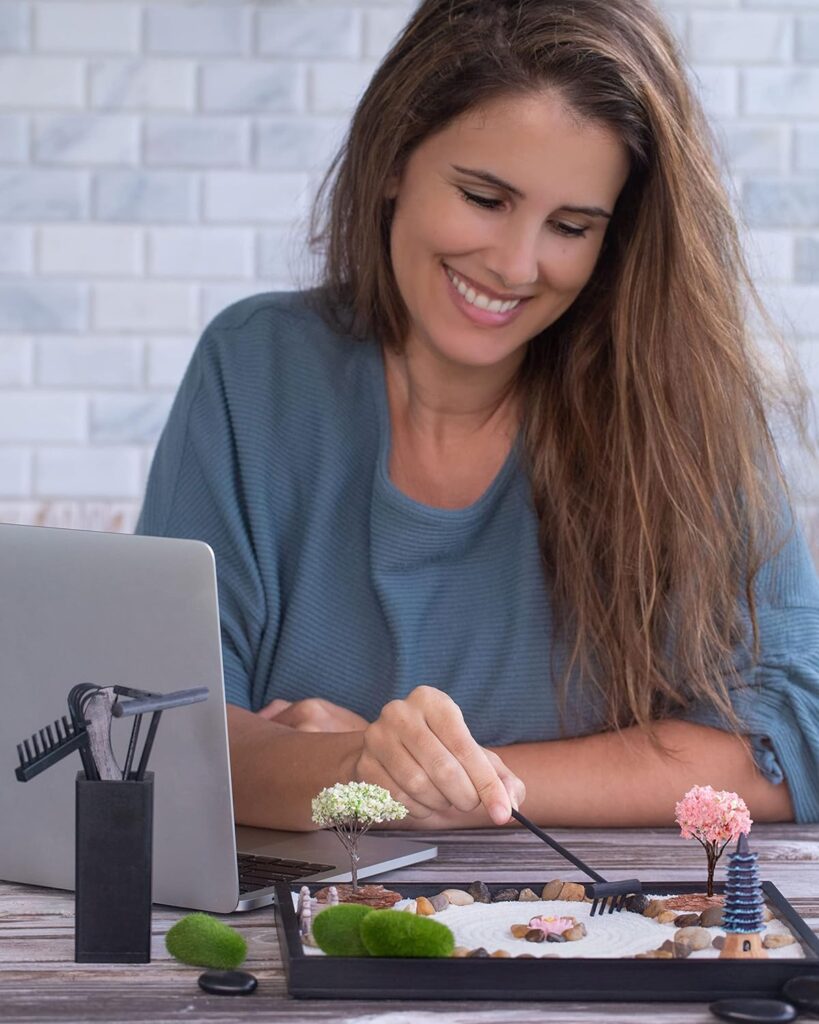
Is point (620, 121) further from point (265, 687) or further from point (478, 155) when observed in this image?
point (265, 687)

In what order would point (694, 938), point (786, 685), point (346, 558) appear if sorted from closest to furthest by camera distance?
point (694, 938) → point (786, 685) → point (346, 558)

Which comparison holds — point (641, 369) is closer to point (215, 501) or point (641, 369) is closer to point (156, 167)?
point (215, 501)

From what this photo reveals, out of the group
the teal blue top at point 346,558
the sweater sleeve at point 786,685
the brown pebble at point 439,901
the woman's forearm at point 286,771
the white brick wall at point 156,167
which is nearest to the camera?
the brown pebble at point 439,901

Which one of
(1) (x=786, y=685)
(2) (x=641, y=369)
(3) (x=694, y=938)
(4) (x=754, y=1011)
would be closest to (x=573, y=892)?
(3) (x=694, y=938)

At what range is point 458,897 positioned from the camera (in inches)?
42.0

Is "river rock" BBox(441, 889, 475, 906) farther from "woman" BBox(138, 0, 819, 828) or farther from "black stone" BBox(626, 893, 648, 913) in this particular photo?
"woman" BBox(138, 0, 819, 828)

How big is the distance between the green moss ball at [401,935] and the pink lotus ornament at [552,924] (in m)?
0.11

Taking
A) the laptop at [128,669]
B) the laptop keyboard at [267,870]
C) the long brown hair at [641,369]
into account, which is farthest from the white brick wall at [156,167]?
the laptop at [128,669]

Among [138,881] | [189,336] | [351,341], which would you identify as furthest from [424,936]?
[189,336]

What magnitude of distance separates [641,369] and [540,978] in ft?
3.22

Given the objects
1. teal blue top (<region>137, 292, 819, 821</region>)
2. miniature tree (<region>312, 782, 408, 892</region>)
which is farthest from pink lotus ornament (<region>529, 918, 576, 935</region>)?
teal blue top (<region>137, 292, 819, 821</region>)

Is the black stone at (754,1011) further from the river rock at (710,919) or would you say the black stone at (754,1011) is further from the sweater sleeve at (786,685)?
the sweater sleeve at (786,685)

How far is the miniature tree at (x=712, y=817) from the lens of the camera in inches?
42.2

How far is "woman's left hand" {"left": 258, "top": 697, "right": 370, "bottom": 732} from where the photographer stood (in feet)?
5.47
